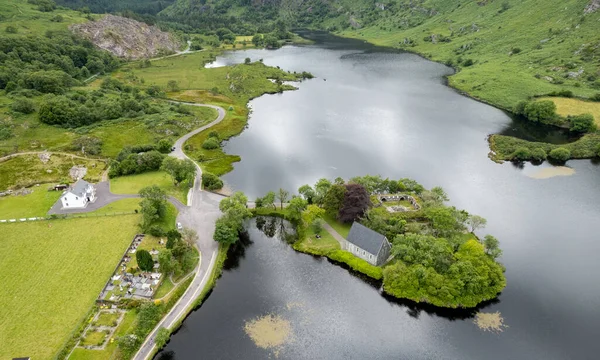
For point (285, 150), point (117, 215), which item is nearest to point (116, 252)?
point (117, 215)

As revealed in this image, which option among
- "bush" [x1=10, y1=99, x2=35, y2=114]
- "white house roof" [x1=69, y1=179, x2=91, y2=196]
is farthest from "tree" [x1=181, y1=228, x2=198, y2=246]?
"bush" [x1=10, y1=99, x2=35, y2=114]

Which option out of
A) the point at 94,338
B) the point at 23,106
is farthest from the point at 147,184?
the point at 23,106

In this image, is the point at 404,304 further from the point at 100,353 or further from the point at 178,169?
the point at 178,169

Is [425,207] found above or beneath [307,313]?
above

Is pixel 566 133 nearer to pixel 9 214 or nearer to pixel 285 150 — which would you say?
pixel 285 150

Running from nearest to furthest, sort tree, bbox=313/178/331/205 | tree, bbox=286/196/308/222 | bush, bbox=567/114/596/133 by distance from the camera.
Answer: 1. tree, bbox=286/196/308/222
2. tree, bbox=313/178/331/205
3. bush, bbox=567/114/596/133

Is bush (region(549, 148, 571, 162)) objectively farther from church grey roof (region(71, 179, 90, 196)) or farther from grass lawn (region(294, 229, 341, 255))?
church grey roof (region(71, 179, 90, 196))

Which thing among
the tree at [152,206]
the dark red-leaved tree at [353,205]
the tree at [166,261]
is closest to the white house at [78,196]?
the tree at [152,206]
